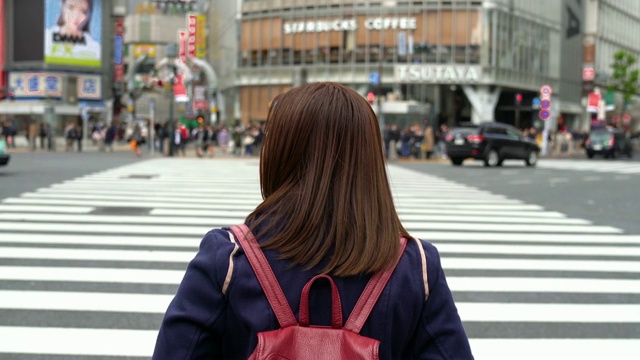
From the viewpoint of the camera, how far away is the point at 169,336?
6.29 feet

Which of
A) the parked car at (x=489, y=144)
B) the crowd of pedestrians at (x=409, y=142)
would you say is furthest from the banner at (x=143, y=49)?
the parked car at (x=489, y=144)

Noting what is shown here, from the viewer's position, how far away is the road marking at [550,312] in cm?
640

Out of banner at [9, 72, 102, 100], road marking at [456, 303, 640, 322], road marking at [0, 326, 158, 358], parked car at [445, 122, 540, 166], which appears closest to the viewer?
road marking at [0, 326, 158, 358]

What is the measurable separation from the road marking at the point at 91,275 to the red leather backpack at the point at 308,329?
578cm

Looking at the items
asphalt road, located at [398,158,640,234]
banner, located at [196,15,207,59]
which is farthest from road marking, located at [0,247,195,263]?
banner, located at [196,15,207,59]

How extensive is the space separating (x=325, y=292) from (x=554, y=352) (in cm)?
402

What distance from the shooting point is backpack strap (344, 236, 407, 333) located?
1.81m

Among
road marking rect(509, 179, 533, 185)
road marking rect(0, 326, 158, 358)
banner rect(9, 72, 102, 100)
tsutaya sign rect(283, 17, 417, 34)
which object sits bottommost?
road marking rect(509, 179, 533, 185)

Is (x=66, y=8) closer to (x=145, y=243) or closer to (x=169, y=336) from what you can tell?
(x=145, y=243)

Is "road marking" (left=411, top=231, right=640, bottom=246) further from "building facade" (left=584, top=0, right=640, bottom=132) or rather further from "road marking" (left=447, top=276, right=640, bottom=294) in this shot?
"building facade" (left=584, top=0, right=640, bottom=132)

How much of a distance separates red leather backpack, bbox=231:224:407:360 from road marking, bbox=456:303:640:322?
15.1ft

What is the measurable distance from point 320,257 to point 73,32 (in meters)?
68.6

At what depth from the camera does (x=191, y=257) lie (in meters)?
8.91

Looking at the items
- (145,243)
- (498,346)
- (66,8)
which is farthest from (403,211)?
(66,8)
